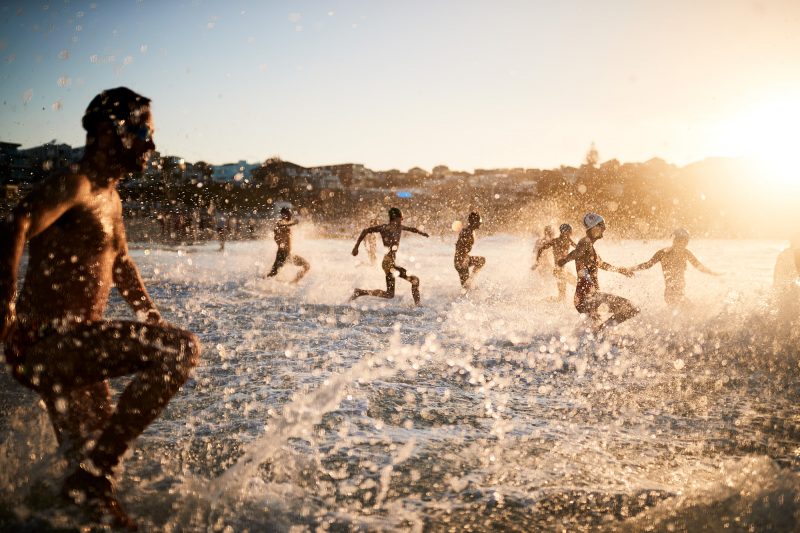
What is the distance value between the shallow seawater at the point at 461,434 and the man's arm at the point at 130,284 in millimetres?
939

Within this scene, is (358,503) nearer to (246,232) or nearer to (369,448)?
(369,448)

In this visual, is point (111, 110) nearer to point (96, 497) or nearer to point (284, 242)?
point (96, 497)

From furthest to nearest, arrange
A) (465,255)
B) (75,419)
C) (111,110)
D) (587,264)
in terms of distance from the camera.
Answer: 1. (465,255)
2. (587,264)
3. (75,419)
4. (111,110)

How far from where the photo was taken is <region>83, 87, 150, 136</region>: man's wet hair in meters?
2.21

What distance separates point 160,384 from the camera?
82.5 inches

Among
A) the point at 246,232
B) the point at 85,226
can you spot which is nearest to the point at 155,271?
the point at 85,226

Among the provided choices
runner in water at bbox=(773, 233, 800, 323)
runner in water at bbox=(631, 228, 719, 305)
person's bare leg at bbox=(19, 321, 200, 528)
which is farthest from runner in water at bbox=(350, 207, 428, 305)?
person's bare leg at bbox=(19, 321, 200, 528)

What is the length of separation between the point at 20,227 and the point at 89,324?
0.51 meters

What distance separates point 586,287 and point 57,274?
677 centimetres

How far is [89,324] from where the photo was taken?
211cm

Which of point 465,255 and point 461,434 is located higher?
point 465,255

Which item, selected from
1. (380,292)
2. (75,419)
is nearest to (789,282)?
(380,292)

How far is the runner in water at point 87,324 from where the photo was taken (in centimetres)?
200

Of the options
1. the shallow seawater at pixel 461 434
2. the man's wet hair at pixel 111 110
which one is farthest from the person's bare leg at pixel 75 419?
the man's wet hair at pixel 111 110
